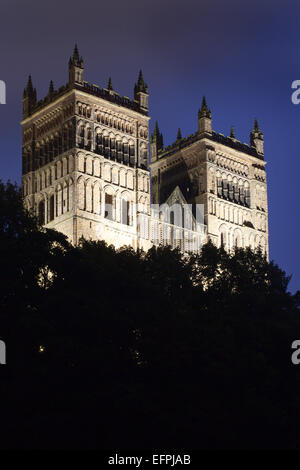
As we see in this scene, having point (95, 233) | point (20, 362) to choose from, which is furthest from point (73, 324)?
point (95, 233)

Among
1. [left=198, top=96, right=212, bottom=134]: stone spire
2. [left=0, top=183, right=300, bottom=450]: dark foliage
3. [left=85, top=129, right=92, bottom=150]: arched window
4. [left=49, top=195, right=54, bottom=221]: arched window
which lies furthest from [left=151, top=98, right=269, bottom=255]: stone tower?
[left=0, top=183, right=300, bottom=450]: dark foliage

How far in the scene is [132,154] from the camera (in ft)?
282

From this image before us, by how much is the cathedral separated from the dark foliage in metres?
26.7

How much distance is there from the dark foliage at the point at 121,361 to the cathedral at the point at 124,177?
26.7m

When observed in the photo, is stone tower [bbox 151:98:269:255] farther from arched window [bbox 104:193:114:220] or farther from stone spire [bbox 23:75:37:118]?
stone spire [bbox 23:75:37:118]

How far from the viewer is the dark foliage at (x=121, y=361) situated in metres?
44.5

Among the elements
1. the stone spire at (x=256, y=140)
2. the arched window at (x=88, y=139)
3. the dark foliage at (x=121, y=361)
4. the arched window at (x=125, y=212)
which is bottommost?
the dark foliage at (x=121, y=361)

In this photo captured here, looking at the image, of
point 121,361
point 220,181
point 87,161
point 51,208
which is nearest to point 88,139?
point 87,161

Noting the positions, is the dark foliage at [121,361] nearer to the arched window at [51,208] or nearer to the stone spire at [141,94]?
the arched window at [51,208]

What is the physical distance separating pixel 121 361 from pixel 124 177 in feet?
127

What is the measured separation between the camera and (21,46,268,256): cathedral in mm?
80875

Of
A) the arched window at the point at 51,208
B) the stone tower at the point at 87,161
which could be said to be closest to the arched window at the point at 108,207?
the stone tower at the point at 87,161

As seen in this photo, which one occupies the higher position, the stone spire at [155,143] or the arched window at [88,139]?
the stone spire at [155,143]

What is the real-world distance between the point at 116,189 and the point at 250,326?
3329 cm
